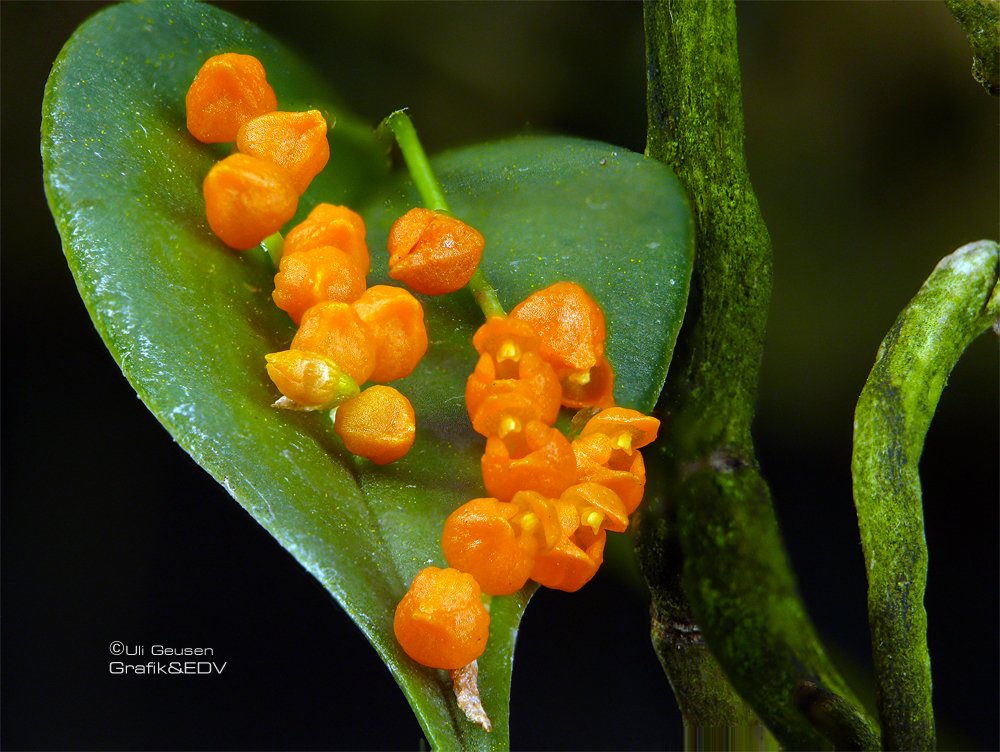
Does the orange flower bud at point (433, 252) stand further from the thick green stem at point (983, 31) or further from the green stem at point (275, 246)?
the thick green stem at point (983, 31)

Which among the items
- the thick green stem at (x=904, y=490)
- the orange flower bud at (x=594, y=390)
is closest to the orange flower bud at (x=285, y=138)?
the orange flower bud at (x=594, y=390)

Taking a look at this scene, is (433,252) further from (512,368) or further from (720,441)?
(720,441)

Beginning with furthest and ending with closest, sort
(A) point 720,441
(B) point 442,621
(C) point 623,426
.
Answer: (A) point 720,441 → (C) point 623,426 → (B) point 442,621

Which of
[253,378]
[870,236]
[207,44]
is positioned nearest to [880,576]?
[870,236]

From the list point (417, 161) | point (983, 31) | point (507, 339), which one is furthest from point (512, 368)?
point (983, 31)

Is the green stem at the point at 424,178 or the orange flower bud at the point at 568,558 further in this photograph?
the green stem at the point at 424,178
